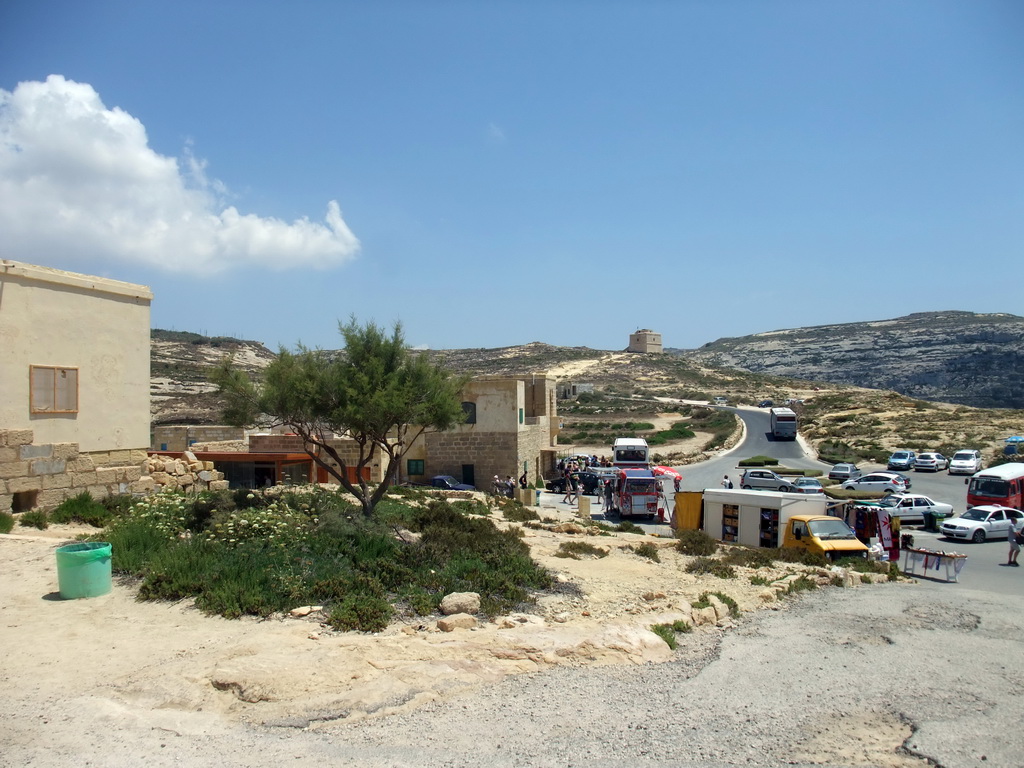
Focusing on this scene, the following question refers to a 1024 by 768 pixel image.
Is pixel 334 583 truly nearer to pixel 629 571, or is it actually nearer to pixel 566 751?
pixel 566 751

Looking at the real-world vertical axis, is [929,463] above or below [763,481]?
above

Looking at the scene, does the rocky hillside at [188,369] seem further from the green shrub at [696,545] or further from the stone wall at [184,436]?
the green shrub at [696,545]

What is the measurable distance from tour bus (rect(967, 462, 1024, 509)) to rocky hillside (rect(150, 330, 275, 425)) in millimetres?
27786

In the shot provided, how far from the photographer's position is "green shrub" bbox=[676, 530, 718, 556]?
57.6ft

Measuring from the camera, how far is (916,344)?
14538 centimetres

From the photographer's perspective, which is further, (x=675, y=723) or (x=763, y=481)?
(x=763, y=481)

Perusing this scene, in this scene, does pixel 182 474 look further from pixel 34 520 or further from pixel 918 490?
pixel 918 490

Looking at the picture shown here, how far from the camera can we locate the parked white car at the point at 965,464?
41.4m

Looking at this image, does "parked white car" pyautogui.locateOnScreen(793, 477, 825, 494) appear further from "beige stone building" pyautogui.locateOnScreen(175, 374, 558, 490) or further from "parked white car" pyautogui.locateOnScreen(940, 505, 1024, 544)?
"beige stone building" pyautogui.locateOnScreen(175, 374, 558, 490)

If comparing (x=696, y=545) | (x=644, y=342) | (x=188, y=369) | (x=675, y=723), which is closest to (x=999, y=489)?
(x=696, y=545)

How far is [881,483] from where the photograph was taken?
112 feet

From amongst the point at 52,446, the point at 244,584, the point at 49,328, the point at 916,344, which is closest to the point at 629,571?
the point at 244,584

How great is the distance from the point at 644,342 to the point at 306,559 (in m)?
141

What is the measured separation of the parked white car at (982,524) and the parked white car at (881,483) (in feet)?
30.5
